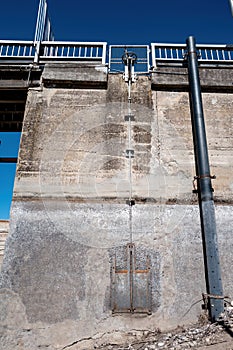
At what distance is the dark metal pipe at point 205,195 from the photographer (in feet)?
18.8

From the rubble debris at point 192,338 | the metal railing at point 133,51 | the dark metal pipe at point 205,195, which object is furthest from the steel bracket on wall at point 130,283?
the metal railing at point 133,51

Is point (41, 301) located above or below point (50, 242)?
below

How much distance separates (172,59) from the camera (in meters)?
8.21

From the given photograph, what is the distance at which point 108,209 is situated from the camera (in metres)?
6.56

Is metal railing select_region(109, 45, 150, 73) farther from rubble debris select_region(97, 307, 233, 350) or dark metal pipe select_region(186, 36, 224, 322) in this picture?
rubble debris select_region(97, 307, 233, 350)

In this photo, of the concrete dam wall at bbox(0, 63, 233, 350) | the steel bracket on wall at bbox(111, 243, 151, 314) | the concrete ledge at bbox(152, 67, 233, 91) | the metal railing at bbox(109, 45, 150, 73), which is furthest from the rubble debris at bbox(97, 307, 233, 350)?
the metal railing at bbox(109, 45, 150, 73)

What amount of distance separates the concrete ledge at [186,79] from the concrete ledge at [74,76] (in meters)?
1.49

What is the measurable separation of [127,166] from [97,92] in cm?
234

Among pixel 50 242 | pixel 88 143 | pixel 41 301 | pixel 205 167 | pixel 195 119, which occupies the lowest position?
pixel 41 301

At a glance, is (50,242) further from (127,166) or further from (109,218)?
(127,166)

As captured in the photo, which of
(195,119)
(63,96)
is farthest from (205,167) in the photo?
Answer: (63,96)

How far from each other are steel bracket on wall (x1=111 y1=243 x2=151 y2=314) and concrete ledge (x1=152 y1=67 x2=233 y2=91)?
453cm

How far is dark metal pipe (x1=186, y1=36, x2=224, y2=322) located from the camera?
5.73m

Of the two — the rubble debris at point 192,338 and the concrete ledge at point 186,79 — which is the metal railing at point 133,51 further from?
the rubble debris at point 192,338
